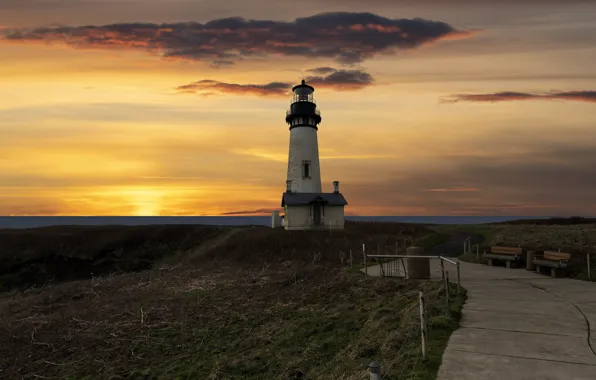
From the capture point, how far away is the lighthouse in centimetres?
4969

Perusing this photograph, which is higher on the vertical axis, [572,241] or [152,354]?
[572,241]

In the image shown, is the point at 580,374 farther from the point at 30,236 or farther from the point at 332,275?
the point at 30,236

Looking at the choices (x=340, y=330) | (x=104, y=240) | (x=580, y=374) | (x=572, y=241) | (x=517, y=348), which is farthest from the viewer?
(x=104, y=240)

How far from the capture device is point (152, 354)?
13641mm

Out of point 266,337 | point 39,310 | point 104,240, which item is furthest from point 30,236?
point 266,337

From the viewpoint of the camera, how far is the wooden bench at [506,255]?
22.0 meters

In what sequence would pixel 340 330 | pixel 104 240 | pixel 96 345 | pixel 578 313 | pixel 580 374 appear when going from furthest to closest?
Result: pixel 104 240 < pixel 96 345 < pixel 340 330 < pixel 578 313 < pixel 580 374

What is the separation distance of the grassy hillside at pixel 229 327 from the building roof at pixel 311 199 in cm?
2206

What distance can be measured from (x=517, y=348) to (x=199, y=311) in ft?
39.8

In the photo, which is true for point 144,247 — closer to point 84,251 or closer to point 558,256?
point 84,251

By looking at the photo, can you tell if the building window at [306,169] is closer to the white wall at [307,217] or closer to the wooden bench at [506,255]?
the white wall at [307,217]

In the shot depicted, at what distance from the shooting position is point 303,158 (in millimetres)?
51750

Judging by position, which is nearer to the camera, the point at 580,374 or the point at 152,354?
the point at 580,374

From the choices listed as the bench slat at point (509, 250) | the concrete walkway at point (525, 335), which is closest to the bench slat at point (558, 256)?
the bench slat at point (509, 250)
